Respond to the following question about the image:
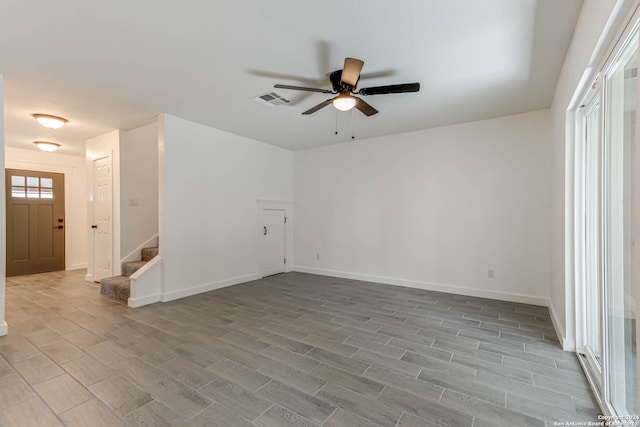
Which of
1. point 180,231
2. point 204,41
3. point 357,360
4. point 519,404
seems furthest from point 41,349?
point 519,404

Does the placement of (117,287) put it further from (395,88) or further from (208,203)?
(395,88)

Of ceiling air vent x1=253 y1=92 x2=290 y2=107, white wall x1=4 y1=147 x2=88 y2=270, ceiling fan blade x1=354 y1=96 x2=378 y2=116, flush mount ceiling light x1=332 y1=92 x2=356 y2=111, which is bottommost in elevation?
white wall x1=4 y1=147 x2=88 y2=270

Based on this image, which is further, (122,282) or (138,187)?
(138,187)

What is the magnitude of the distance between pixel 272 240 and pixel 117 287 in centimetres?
274

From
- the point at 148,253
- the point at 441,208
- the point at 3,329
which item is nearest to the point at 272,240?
the point at 148,253

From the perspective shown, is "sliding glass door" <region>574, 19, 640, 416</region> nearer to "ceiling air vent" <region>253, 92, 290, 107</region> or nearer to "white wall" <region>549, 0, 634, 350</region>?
"white wall" <region>549, 0, 634, 350</region>

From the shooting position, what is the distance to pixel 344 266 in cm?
572

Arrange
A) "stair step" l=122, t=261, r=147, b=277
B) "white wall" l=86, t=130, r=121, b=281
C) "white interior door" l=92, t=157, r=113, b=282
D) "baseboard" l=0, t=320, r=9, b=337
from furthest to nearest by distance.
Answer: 1. "white interior door" l=92, t=157, r=113, b=282
2. "white wall" l=86, t=130, r=121, b=281
3. "stair step" l=122, t=261, r=147, b=277
4. "baseboard" l=0, t=320, r=9, b=337

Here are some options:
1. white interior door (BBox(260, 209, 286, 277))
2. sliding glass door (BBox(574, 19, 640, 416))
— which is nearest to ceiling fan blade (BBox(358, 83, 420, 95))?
sliding glass door (BBox(574, 19, 640, 416))

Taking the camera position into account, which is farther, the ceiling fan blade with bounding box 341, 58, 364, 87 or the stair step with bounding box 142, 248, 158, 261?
the stair step with bounding box 142, 248, 158, 261

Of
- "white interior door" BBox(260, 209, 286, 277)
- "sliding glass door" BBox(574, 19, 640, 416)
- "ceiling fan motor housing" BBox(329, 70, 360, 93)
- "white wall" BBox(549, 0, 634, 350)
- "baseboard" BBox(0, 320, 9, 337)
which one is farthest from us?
"white interior door" BBox(260, 209, 286, 277)

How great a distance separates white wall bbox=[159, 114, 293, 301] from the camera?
4.15m

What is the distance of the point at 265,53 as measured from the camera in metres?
2.54

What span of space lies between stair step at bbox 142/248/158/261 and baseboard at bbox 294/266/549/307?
9.89 ft
